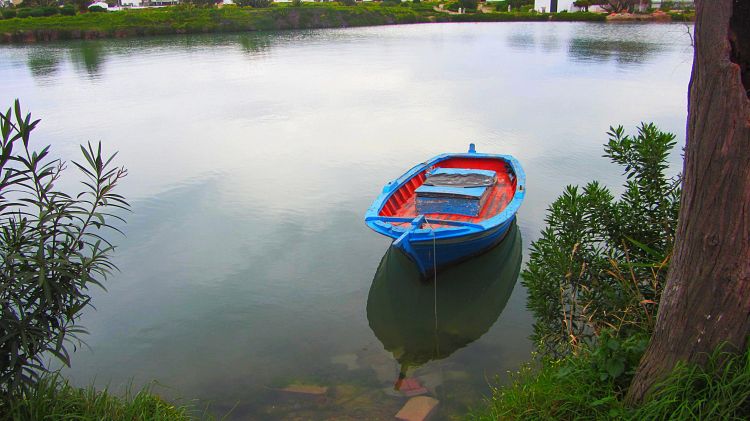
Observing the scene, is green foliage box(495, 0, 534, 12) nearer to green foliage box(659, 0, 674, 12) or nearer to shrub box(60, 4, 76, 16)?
green foliage box(659, 0, 674, 12)

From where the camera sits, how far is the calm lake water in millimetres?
6184

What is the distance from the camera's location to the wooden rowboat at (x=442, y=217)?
714cm

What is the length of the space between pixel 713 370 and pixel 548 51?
31127 millimetres

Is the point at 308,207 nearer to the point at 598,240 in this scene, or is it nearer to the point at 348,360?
the point at 348,360

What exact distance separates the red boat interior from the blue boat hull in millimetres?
360

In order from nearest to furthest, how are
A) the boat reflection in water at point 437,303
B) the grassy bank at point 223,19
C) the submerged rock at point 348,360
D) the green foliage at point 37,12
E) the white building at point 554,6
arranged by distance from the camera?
the submerged rock at point 348,360
the boat reflection in water at point 437,303
the grassy bank at point 223,19
the green foliage at point 37,12
the white building at point 554,6

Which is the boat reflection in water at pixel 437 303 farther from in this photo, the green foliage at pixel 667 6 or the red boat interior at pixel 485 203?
the green foliage at pixel 667 6

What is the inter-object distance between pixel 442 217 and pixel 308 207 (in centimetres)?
328

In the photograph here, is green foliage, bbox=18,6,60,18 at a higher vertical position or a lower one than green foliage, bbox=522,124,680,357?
higher

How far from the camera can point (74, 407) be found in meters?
4.05

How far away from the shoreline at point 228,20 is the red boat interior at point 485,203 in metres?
40.1

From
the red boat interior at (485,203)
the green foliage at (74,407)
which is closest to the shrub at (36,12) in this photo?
the red boat interior at (485,203)

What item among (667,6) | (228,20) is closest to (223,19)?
→ (228,20)

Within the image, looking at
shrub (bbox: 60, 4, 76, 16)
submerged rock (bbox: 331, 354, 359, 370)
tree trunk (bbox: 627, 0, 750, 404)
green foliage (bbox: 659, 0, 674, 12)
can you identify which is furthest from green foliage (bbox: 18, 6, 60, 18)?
tree trunk (bbox: 627, 0, 750, 404)
